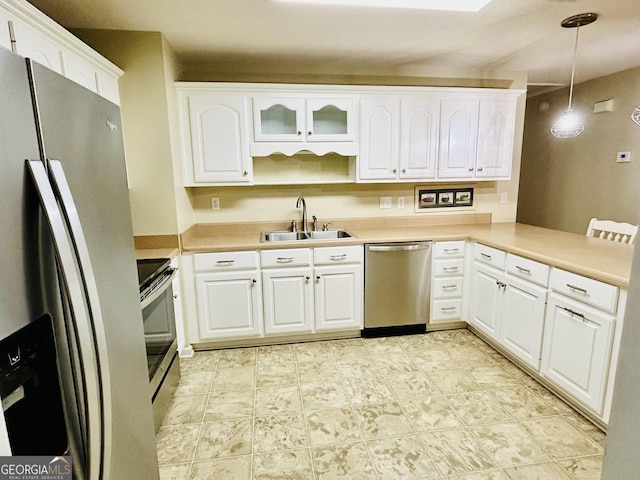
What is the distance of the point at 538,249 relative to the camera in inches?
90.6

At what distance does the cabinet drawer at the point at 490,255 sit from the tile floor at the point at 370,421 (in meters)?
0.71

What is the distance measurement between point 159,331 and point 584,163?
4617 mm

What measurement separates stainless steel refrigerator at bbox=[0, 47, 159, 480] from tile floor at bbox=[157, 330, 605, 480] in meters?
0.99

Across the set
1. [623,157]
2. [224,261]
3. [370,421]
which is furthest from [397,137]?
[623,157]

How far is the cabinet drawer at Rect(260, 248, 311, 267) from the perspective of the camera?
8.82 ft

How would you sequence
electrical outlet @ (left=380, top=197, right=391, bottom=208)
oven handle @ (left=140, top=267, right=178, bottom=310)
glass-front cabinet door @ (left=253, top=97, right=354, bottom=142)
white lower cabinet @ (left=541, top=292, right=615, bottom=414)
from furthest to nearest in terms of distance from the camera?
electrical outlet @ (left=380, top=197, right=391, bottom=208), glass-front cabinet door @ (left=253, top=97, right=354, bottom=142), white lower cabinet @ (left=541, top=292, right=615, bottom=414), oven handle @ (left=140, top=267, right=178, bottom=310)

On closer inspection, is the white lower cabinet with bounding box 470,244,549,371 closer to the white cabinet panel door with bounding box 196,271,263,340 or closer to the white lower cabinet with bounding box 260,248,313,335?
the white lower cabinet with bounding box 260,248,313,335

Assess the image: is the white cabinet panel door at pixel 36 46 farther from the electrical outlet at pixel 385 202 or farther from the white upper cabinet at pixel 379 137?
the electrical outlet at pixel 385 202

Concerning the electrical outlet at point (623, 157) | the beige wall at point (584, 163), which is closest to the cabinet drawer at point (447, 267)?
the beige wall at point (584, 163)

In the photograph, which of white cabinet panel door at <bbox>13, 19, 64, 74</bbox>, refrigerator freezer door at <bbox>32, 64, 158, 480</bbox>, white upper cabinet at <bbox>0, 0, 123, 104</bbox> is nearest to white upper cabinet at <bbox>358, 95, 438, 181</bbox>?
white upper cabinet at <bbox>0, 0, 123, 104</bbox>

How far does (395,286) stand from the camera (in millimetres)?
2891

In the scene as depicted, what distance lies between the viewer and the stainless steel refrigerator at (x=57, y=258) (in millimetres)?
622

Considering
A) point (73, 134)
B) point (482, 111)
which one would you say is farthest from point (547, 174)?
point (73, 134)

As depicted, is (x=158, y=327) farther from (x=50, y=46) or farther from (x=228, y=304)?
(x=50, y=46)
